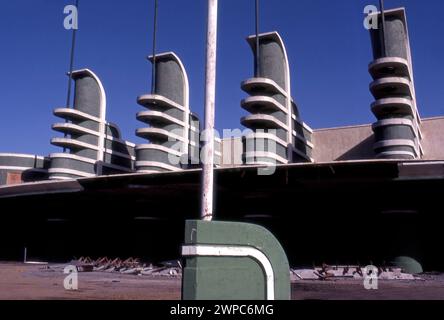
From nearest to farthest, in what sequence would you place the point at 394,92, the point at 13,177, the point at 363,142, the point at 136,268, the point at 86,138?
the point at 136,268 < the point at 394,92 < the point at 363,142 < the point at 13,177 < the point at 86,138

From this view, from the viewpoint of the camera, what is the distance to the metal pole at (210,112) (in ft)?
22.9

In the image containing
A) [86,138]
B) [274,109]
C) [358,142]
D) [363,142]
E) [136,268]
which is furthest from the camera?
[86,138]

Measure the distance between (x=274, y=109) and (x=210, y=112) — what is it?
1882 inches

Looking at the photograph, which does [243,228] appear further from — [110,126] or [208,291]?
[110,126]

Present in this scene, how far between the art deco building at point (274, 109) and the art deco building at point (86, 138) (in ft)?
83.9

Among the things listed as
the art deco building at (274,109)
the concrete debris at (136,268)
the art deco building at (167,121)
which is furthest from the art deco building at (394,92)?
the concrete debris at (136,268)

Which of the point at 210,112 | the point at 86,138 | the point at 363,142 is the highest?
the point at 86,138

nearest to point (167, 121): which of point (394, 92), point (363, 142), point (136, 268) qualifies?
point (363, 142)

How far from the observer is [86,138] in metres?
66.3

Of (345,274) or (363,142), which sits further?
(363,142)

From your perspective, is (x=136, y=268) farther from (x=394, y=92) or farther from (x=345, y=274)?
(x=394, y=92)

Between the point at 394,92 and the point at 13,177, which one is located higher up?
the point at 394,92

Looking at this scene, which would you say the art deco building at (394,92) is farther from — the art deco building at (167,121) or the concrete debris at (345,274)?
the art deco building at (167,121)
